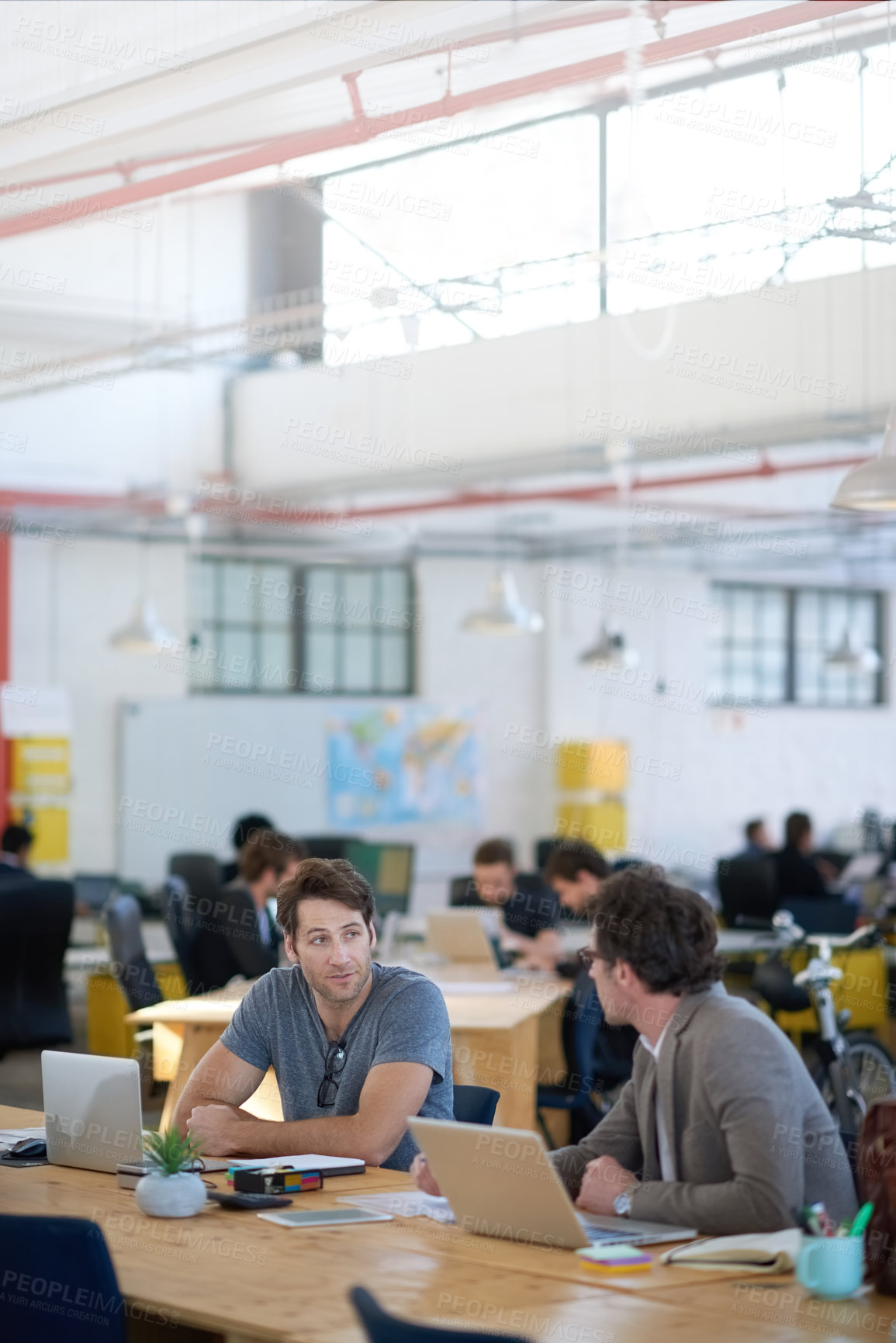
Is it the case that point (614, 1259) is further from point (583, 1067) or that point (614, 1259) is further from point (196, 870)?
point (196, 870)

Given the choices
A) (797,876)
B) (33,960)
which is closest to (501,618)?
(797,876)

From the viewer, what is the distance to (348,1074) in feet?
11.6

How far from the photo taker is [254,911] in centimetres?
715

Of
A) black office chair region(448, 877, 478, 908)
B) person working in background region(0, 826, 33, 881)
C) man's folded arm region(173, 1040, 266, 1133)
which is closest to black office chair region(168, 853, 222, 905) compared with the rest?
person working in background region(0, 826, 33, 881)

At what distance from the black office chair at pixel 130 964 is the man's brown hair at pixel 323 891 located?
10.4 ft

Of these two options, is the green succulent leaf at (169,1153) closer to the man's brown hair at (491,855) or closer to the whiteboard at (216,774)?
the man's brown hair at (491,855)

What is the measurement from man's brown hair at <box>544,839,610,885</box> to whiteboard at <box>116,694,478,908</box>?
722cm

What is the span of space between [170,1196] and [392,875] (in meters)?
6.41

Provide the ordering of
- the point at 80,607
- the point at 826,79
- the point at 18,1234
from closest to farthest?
the point at 18,1234 → the point at 826,79 → the point at 80,607

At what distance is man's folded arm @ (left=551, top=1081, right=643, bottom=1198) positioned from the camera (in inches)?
126

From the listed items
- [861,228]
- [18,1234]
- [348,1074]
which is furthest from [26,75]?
[18,1234]

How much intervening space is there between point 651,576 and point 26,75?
10.7 m

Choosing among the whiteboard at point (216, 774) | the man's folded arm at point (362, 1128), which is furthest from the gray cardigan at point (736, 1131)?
the whiteboard at point (216, 774)

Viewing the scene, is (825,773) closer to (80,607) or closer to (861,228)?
(80,607)
